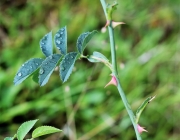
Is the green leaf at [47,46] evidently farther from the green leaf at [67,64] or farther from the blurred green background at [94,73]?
the blurred green background at [94,73]

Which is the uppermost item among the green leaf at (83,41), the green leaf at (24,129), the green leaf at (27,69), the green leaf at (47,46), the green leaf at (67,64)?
the green leaf at (47,46)

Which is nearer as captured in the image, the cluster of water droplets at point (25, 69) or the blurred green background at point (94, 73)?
the cluster of water droplets at point (25, 69)

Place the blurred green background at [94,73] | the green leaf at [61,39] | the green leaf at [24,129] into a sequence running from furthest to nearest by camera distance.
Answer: the blurred green background at [94,73], the green leaf at [61,39], the green leaf at [24,129]

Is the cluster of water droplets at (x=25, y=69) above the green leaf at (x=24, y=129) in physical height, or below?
above

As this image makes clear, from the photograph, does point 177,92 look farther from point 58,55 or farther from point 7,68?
point 58,55

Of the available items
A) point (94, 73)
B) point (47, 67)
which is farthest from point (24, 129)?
point (94, 73)

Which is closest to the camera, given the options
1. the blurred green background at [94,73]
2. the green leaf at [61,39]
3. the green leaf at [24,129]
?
the green leaf at [24,129]

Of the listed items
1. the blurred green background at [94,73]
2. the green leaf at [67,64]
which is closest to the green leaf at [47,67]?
the green leaf at [67,64]

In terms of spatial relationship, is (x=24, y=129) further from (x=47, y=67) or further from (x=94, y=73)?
(x=94, y=73)
